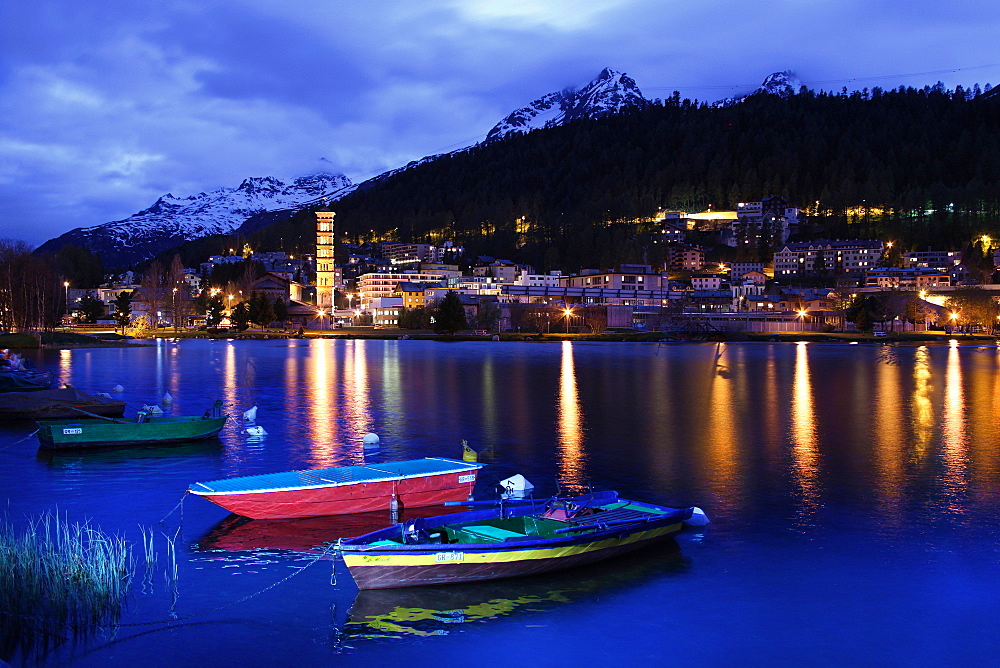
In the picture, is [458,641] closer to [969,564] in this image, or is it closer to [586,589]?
[586,589]

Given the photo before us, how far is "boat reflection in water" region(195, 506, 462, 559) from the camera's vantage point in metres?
15.8

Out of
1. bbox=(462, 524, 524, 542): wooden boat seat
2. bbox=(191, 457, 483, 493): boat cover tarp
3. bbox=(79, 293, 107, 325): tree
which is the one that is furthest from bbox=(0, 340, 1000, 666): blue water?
bbox=(79, 293, 107, 325): tree

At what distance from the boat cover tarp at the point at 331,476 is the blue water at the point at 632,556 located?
909 millimetres

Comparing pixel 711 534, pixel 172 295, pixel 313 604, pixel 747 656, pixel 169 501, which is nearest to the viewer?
pixel 747 656

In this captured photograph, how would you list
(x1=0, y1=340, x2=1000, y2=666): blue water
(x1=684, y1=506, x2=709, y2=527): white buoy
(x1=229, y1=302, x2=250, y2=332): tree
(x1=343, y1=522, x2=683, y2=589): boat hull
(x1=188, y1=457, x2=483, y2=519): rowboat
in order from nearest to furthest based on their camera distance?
(x1=0, y1=340, x2=1000, y2=666): blue water < (x1=343, y1=522, x2=683, y2=589): boat hull < (x1=188, y1=457, x2=483, y2=519): rowboat < (x1=684, y1=506, x2=709, y2=527): white buoy < (x1=229, y1=302, x2=250, y2=332): tree

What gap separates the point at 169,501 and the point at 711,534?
510 inches

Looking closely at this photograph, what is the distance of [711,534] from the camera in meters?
17.3

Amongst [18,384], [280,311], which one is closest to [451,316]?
[280,311]

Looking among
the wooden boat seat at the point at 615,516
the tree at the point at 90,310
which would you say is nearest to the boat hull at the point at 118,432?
the wooden boat seat at the point at 615,516

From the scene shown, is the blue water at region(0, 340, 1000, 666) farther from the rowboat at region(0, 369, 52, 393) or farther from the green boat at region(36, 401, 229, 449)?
the rowboat at region(0, 369, 52, 393)

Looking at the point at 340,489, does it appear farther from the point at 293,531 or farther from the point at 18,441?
the point at 18,441

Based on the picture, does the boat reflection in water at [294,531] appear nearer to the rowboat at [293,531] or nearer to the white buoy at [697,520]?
the rowboat at [293,531]

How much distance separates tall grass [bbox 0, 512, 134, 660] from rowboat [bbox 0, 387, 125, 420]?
67.6 ft

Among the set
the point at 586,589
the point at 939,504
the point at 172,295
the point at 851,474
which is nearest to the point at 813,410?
the point at 851,474
